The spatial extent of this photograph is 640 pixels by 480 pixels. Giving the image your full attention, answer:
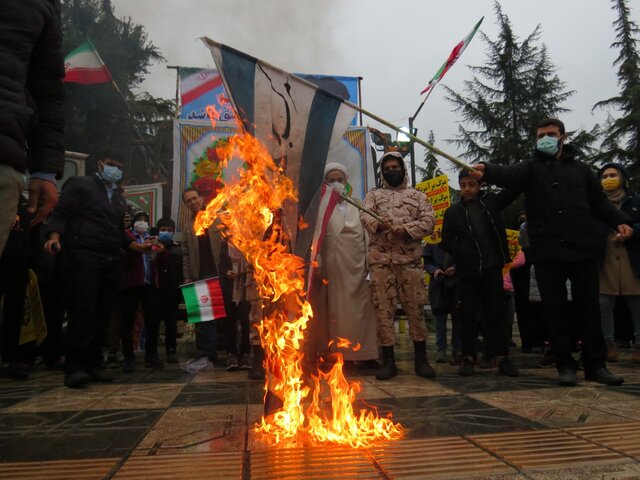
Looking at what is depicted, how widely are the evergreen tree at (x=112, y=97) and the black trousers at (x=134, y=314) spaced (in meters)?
14.7

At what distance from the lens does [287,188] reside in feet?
10.0

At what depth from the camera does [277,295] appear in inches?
118

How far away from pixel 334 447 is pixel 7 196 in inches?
72.1

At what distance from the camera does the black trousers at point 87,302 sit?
4500 mm

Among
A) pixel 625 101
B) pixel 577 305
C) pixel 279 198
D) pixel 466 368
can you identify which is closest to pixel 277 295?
pixel 279 198

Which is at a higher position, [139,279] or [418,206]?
[418,206]

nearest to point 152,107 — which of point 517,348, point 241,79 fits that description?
point 517,348

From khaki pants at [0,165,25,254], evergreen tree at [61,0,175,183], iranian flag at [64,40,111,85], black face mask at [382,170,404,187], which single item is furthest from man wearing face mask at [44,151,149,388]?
evergreen tree at [61,0,175,183]

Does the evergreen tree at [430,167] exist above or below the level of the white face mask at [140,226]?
above

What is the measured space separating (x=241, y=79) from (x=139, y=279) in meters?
3.28

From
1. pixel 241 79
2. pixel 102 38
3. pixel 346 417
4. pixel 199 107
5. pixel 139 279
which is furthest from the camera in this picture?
pixel 102 38

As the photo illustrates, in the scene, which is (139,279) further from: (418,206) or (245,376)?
(418,206)

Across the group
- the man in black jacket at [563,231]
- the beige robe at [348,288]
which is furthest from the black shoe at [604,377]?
the beige robe at [348,288]

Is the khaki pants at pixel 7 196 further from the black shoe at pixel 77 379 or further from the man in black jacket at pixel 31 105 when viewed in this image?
the black shoe at pixel 77 379
